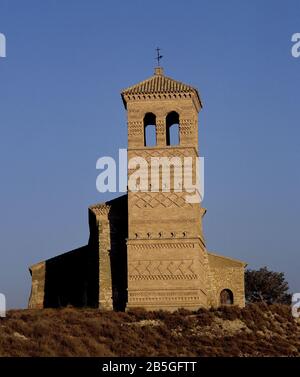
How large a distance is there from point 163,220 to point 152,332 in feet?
21.0

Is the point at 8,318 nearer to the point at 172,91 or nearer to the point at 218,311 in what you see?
the point at 218,311

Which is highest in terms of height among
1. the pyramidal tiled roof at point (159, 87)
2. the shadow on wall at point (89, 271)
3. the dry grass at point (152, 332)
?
the pyramidal tiled roof at point (159, 87)

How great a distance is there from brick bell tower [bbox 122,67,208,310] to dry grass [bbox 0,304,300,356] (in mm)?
1469

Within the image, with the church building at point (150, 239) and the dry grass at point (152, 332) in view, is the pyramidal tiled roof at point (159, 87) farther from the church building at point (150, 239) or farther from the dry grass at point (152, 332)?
the dry grass at point (152, 332)

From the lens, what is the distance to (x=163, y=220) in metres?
44.1

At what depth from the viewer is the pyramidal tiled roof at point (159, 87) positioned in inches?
1784

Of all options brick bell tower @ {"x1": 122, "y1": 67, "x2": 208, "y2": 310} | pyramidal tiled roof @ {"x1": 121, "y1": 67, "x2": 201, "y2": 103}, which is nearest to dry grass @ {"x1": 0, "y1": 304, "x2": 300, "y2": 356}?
brick bell tower @ {"x1": 122, "y1": 67, "x2": 208, "y2": 310}

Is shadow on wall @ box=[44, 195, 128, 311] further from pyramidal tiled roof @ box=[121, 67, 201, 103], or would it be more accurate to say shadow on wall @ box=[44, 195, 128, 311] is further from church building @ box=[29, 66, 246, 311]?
pyramidal tiled roof @ box=[121, 67, 201, 103]

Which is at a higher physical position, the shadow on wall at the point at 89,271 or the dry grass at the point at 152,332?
the shadow on wall at the point at 89,271

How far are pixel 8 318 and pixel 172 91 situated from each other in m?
13.1

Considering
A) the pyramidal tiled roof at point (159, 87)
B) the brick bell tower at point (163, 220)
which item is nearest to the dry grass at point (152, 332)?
the brick bell tower at point (163, 220)

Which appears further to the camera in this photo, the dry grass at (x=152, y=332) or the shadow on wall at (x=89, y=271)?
the shadow on wall at (x=89, y=271)

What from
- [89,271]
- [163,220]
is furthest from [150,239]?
[89,271]
